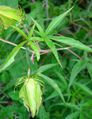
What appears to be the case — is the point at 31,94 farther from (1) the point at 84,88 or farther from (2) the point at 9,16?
(1) the point at 84,88

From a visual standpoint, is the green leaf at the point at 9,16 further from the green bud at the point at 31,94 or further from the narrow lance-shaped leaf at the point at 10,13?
the green bud at the point at 31,94

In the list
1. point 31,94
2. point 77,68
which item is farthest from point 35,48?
point 77,68

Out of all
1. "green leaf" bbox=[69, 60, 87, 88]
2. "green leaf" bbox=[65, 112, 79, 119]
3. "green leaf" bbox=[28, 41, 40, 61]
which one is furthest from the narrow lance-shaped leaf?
"green leaf" bbox=[65, 112, 79, 119]

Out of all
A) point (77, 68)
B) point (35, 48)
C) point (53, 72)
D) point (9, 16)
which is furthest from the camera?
point (53, 72)

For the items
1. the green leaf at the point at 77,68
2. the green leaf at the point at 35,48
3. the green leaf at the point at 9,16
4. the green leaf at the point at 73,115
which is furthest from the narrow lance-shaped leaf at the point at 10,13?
the green leaf at the point at 73,115

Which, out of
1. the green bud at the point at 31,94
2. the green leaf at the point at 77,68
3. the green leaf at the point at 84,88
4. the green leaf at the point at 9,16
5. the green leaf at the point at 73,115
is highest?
the green leaf at the point at 9,16

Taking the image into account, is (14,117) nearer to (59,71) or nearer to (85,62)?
(59,71)

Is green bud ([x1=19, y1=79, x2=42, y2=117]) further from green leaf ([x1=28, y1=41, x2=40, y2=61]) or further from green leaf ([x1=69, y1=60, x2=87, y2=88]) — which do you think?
green leaf ([x1=69, y1=60, x2=87, y2=88])

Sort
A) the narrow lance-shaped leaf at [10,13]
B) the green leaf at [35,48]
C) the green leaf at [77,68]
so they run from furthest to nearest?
the green leaf at [77,68], the narrow lance-shaped leaf at [10,13], the green leaf at [35,48]
